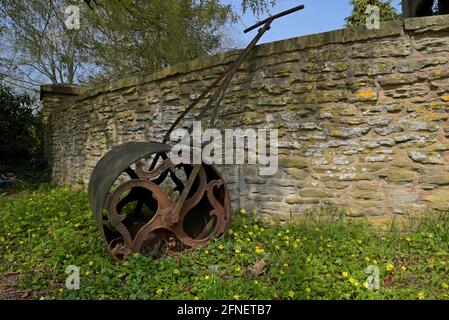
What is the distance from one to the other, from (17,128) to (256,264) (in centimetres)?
933

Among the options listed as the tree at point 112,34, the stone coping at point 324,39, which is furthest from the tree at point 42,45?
the stone coping at point 324,39

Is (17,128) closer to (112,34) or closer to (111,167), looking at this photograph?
(112,34)

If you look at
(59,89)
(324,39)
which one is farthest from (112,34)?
(324,39)

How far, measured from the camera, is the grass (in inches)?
93.6

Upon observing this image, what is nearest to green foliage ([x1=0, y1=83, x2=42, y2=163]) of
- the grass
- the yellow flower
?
the grass

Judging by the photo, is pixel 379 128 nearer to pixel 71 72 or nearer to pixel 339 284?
A: pixel 339 284

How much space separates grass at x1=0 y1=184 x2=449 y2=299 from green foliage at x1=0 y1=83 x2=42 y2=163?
6755mm

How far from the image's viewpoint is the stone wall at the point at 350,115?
10.5ft

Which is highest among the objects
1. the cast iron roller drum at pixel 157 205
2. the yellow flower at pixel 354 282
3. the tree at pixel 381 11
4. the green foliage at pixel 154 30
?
the tree at pixel 381 11

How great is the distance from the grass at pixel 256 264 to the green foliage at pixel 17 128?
6.76 m

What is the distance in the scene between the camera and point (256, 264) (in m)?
2.67

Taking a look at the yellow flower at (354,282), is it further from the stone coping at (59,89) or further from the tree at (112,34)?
the stone coping at (59,89)

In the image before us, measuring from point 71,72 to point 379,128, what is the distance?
13242 millimetres
